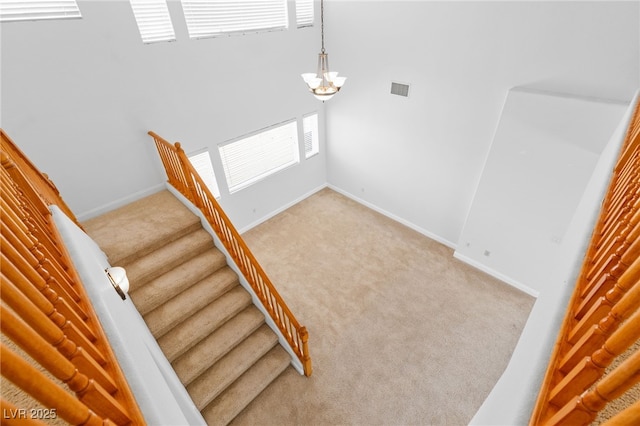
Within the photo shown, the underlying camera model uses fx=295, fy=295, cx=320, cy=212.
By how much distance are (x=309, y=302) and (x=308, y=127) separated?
148 inches

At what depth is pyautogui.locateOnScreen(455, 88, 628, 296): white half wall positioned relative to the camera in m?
3.53

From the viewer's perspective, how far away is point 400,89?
197 inches

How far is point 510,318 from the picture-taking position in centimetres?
443

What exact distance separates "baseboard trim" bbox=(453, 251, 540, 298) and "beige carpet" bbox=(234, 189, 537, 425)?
102 millimetres

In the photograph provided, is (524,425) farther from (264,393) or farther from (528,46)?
(528,46)

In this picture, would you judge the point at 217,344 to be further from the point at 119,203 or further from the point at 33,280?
the point at 33,280

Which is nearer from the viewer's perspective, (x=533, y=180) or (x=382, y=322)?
(x=533, y=180)

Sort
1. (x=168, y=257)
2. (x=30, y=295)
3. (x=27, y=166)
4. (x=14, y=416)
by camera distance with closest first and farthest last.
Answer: (x=14, y=416) → (x=30, y=295) → (x=27, y=166) → (x=168, y=257)

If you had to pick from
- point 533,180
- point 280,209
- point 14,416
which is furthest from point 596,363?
point 280,209

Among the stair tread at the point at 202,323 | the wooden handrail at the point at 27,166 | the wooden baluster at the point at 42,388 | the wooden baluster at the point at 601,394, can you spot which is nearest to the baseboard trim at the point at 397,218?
the stair tread at the point at 202,323

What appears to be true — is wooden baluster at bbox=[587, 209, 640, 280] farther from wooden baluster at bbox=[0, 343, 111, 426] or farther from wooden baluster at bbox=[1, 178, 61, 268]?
wooden baluster at bbox=[1, 178, 61, 268]

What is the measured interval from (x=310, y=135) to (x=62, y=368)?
20.6ft

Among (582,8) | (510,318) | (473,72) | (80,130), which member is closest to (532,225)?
(510,318)

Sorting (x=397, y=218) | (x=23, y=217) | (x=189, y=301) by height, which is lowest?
(x=397, y=218)
